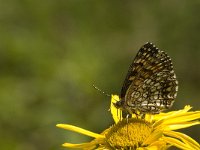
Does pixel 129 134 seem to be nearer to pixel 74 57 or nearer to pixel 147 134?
pixel 147 134


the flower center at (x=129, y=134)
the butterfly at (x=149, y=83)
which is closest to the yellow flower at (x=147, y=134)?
the flower center at (x=129, y=134)

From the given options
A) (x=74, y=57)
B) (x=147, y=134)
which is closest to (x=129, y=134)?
(x=147, y=134)

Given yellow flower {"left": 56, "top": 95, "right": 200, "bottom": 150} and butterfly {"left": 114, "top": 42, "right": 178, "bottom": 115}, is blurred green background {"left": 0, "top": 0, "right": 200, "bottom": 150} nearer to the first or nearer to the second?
yellow flower {"left": 56, "top": 95, "right": 200, "bottom": 150}

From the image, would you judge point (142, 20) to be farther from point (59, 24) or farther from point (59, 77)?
point (59, 77)

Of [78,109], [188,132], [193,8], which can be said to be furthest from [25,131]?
[193,8]

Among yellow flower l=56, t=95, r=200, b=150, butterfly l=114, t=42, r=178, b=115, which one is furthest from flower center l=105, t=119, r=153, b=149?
butterfly l=114, t=42, r=178, b=115
